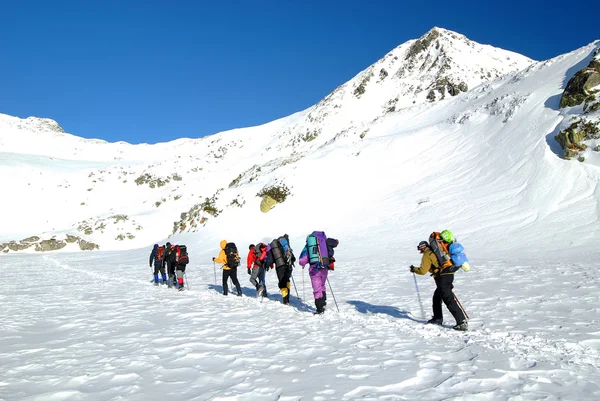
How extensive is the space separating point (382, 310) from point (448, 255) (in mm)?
2849

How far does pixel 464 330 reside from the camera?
7.10 meters

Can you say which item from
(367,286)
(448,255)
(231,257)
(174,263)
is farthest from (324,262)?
(174,263)

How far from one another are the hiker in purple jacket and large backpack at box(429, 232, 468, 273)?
8.34ft

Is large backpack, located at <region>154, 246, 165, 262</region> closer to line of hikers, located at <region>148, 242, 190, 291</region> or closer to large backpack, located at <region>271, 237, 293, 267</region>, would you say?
line of hikers, located at <region>148, 242, 190, 291</region>

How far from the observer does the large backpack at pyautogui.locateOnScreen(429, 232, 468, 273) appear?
23.1 feet

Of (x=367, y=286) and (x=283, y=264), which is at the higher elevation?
(x=283, y=264)

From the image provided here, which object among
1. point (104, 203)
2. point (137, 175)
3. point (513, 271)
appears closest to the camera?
point (513, 271)

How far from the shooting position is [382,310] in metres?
9.34

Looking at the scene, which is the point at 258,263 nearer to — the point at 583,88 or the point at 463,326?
the point at 463,326

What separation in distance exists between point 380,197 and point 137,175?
51.5m

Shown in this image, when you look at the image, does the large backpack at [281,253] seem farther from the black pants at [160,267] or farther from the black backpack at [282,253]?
the black pants at [160,267]

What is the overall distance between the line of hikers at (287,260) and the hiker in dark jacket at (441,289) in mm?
2338

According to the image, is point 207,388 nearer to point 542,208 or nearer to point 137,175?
point 542,208

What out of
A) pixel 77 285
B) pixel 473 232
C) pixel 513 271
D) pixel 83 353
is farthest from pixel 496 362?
pixel 77 285
